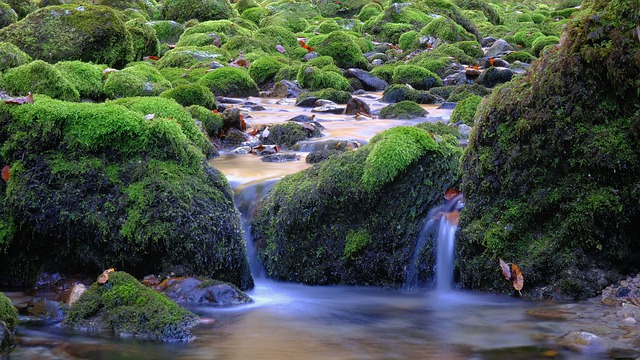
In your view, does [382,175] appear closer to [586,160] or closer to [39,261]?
[586,160]

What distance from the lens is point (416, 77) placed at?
15.9 metres

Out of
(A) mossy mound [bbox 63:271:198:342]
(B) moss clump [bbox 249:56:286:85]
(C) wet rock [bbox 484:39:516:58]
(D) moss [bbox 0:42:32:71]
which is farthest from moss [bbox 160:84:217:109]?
(C) wet rock [bbox 484:39:516:58]

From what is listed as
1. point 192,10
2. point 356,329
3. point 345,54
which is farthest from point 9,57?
point 192,10

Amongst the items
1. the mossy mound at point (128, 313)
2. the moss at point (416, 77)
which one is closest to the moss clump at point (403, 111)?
the moss at point (416, 77)

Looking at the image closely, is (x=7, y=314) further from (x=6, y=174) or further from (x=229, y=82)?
(x=229, y=82)

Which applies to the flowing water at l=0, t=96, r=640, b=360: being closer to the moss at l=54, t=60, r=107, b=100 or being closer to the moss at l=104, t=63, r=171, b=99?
the moss at l=54, t=60, r=107, b=100

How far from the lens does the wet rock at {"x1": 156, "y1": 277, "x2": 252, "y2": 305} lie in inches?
231

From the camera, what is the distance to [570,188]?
5.80 metres

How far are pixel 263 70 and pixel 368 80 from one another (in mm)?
2392

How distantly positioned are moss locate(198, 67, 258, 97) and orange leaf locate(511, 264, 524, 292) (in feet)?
30.9

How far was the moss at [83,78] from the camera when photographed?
10.6 meters

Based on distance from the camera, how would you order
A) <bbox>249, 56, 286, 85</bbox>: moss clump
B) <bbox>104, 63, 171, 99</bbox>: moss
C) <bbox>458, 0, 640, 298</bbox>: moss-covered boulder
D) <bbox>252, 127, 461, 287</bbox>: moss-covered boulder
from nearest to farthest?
1. <bbox>458, 0, 640, 298</bbox>: moss-covered boulder
2. <bbox>252, 127, 461, 287</bbox>: moss-covered boulder
3. <bbox>104, 63, 171, 99</bbox>: moss
4. <bbox>249, 56, 286, 85</bbox>: moss clump

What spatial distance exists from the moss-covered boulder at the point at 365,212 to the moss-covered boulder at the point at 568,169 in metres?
0.58

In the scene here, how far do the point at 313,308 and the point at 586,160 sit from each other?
2448 millimetres
